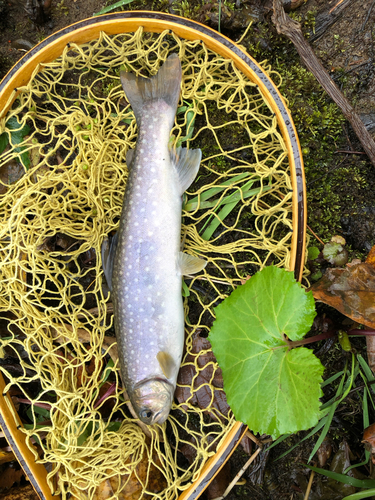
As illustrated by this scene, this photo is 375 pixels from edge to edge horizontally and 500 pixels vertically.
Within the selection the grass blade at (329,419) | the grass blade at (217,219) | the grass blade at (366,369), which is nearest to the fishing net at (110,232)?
the grass blade at (217,219)

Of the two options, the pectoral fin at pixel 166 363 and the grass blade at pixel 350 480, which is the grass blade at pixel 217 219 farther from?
the grass blade at pixel 350 480

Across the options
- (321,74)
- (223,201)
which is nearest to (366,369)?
(223,201)

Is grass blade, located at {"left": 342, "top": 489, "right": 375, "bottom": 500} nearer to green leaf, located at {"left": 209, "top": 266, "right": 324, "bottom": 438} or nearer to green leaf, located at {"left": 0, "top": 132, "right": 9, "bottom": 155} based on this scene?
green leaf, located at {"left": 209, "top": 266, "right": 324, "bottom": 438}

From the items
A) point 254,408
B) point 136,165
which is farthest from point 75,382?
point 136,165

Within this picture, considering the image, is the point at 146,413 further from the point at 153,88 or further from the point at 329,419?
the point at 153,88

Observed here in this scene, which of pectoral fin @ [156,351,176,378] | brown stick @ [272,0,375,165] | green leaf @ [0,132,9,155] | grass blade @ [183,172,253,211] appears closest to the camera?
pectoral fin @ [156,351,176,378]

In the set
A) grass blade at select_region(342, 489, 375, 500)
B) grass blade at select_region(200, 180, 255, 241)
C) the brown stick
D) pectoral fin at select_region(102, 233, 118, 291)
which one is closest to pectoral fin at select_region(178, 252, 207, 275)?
grass blade at select_region(200, 180, 255, 241)
